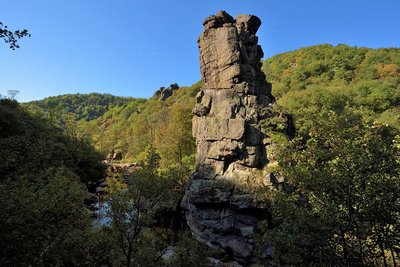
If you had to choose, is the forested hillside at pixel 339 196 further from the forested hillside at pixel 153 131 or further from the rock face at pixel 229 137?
the forested hillside at pixel 153 131

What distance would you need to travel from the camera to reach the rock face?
30.9m

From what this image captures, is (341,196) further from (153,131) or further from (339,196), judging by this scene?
(153,131)

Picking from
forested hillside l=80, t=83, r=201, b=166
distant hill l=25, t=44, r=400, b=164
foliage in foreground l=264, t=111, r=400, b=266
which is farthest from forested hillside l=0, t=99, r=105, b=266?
distant hill l=25, t=44, r=400, b=164

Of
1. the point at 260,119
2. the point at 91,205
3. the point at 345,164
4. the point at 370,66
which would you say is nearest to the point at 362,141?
the point at 345,164

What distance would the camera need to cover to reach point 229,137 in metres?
35.0

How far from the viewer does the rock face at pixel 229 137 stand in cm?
3094

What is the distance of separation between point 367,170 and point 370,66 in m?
96.9

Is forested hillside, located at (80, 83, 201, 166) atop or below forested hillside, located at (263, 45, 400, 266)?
atop

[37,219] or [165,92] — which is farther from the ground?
[165,92]

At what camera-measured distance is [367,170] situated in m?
11.8

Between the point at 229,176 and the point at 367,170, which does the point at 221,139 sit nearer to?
the point at 229,176

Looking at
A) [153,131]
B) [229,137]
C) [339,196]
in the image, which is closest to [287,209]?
[339,196]

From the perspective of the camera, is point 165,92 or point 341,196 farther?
point 165,92

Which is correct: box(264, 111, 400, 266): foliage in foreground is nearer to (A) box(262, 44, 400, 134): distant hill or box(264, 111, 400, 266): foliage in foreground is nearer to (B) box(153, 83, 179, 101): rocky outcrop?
(A) box(262, 44, 400, 134): distant hill
